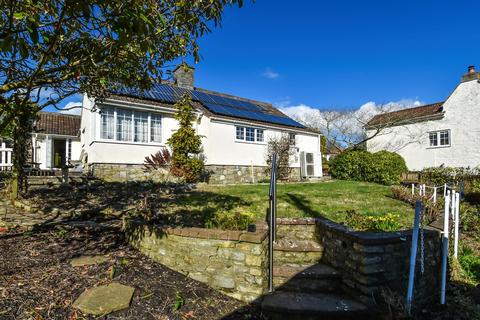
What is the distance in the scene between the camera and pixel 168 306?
11.4 feet

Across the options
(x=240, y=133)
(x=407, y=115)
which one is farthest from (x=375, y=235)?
(x=407, y=115)

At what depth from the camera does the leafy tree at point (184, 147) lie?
1315 cm

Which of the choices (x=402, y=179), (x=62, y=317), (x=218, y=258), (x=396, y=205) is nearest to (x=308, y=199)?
(x=396, y=205)

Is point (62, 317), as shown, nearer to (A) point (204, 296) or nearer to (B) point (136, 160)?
(A) point (204, 296)

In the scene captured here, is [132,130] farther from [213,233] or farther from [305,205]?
[213,233]

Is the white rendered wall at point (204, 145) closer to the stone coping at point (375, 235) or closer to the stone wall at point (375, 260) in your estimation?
the stone wall at point (375, 260)

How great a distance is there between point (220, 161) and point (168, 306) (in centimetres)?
1228

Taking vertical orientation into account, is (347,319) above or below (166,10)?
below

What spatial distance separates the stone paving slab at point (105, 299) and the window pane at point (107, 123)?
1025cm

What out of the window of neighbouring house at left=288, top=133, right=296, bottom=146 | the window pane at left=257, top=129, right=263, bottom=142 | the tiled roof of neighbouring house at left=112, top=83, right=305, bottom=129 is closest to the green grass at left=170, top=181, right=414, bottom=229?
the tiled roof of neighbouring house at left=112, top=83, right=305, bottom=129

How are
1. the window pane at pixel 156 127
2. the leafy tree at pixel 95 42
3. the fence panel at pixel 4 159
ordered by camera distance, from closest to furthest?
the leafy tree at pixel 95 42 → the fence panel at pixel 4 159 → the window pane at pixel 156 127

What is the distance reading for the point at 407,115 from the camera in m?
22.6

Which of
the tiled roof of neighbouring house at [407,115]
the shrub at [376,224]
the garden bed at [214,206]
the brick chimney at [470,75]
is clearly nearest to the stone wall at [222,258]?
the garden bed at [214,206]

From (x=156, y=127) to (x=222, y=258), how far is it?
36.9 feet
